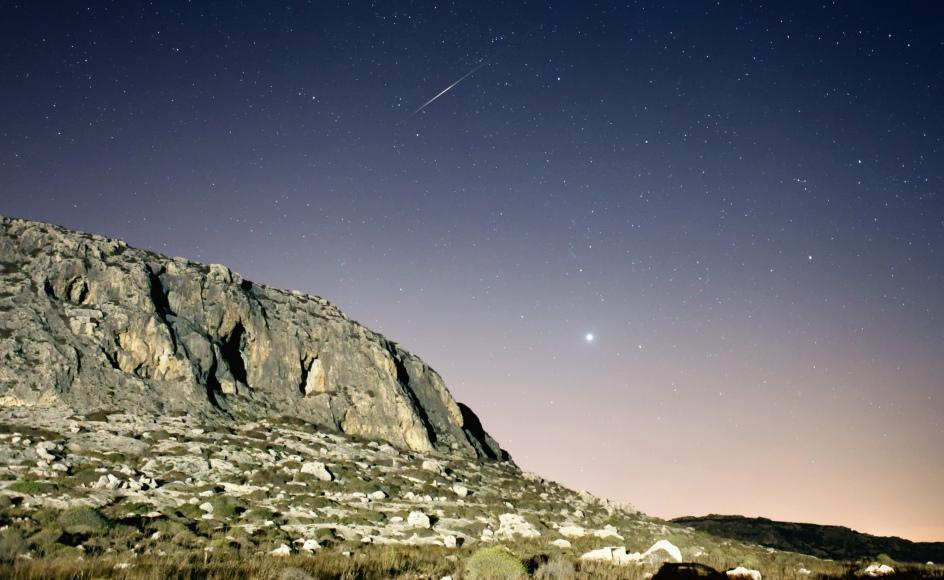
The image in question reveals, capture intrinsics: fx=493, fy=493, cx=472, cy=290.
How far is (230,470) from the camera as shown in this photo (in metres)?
37.6

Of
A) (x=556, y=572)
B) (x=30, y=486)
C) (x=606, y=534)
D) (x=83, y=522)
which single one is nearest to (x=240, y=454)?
(x=30, y=486)

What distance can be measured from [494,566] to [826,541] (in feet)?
280

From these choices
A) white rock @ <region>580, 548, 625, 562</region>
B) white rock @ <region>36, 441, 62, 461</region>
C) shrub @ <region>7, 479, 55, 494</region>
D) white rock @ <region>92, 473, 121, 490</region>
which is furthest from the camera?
white rock @ <region>36, 441, 62, 461</region>

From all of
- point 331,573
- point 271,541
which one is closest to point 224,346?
point 271,541

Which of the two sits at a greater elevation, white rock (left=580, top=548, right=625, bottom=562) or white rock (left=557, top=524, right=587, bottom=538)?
white rock (left=580, top=548, right=625, bottom=562)

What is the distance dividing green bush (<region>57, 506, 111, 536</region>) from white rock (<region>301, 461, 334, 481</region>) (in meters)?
18.7

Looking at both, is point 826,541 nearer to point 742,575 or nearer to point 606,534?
point 606,534

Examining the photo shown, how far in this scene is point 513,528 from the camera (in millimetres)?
32000

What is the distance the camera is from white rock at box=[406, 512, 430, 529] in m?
29.3

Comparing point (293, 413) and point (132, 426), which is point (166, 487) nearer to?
point (132, 426)

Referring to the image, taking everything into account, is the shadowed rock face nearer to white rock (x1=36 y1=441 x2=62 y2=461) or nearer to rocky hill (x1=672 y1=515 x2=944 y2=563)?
white rock (x1=36 y1=441 x2=62 y2=461)

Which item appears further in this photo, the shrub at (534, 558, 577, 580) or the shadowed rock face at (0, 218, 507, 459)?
the shadowed rock face at (0, 218, 507, 459)

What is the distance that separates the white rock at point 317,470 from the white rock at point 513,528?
14395 mm

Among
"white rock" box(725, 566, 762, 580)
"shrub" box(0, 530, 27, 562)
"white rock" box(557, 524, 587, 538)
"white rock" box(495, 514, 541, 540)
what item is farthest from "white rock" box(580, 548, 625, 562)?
"shrub" box(0, 530, 27, 562)
